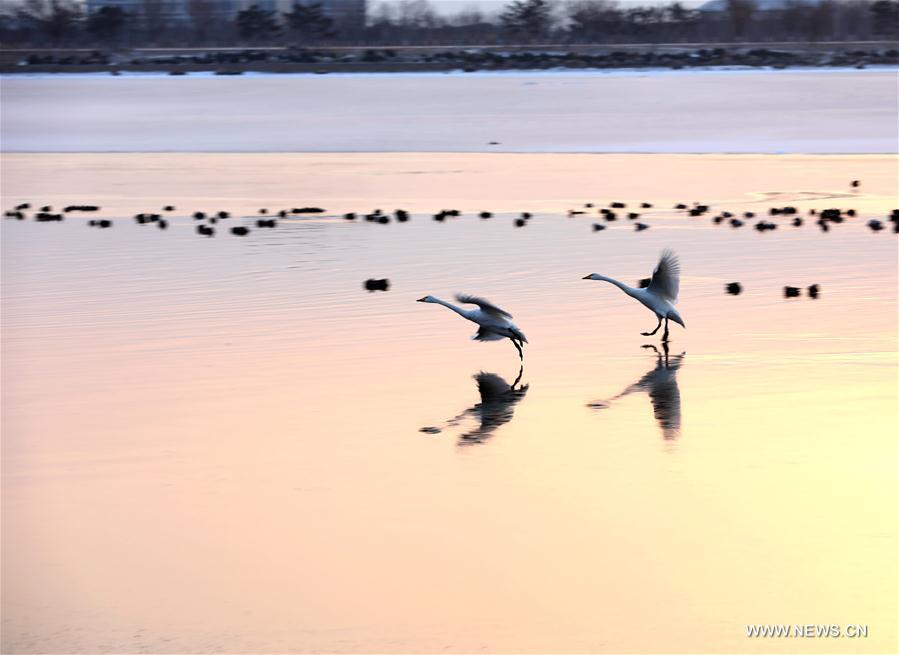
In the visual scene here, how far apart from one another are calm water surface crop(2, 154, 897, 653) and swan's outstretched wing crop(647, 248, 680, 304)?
46 cm

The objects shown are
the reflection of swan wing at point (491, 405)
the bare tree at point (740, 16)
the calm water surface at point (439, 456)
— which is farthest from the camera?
the bare tree at point (740, 16)

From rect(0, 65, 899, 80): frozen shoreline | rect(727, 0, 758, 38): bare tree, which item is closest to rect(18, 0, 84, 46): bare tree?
rect(0, 65, 899, 80): frozen shoreline

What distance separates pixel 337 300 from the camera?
16.3 metres

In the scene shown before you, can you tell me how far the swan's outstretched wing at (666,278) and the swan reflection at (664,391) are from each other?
558 millimetres

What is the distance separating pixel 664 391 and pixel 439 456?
2500 mm

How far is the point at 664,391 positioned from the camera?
38.5ft

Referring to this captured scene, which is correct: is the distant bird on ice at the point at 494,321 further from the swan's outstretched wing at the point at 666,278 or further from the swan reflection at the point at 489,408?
the swan's outstretched wing at the point at 666,278

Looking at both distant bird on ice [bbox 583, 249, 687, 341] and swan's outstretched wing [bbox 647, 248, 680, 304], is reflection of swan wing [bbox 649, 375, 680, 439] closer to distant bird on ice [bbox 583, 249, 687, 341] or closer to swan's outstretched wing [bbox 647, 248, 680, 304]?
distant bird on ice [bbox 583, 249, 687, 341]

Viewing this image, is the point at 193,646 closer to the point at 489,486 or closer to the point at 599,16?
the point at 489,486

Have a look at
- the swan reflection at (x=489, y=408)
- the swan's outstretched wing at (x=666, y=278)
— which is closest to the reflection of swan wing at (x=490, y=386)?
the swan reflection at (x=489, y=408)

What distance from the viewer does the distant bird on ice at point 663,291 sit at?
13.6 meters

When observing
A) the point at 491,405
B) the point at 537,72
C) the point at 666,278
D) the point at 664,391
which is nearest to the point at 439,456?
the point at 491,405

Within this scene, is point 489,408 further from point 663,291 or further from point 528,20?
point 528,20

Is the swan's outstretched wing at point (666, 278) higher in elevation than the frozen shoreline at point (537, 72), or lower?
higher
